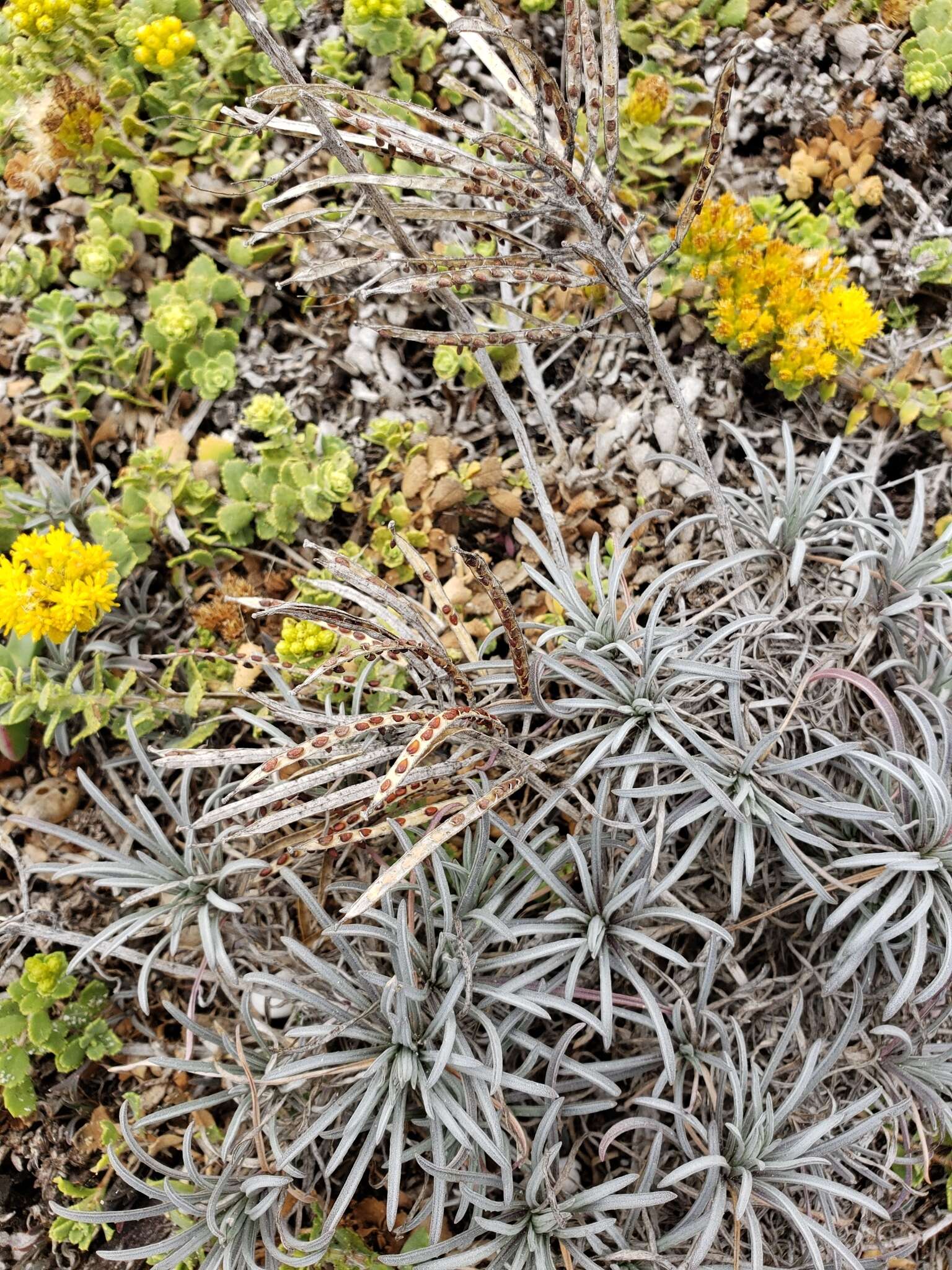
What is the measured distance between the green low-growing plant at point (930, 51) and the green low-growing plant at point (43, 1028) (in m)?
3.05

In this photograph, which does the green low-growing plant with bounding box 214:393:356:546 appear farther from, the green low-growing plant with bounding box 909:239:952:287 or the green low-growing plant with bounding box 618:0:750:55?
the green low-growing plant with bounding box 909:239:952:287

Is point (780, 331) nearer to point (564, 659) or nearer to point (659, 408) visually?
point (659, 408)

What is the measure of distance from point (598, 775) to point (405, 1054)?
69cm

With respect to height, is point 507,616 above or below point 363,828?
above

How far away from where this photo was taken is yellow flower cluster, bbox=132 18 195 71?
2.35 m

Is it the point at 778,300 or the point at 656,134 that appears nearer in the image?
the point at 778,300

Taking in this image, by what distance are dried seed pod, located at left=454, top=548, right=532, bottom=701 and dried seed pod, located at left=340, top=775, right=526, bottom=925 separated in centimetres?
22

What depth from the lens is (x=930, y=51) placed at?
244 centimetres

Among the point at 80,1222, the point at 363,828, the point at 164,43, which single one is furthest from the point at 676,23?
the point at 80,1222

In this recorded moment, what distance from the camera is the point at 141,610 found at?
234 centimetres

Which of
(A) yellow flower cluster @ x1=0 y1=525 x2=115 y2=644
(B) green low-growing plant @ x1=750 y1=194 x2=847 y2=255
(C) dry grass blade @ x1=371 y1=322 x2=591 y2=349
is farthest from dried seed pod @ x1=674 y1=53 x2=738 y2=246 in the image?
(A) yellow flower cluster @ x1=0 y1=525 x2=115 y2=644

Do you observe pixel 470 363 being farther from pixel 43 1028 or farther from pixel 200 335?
pixel 43 1028

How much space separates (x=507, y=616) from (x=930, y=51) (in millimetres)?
2079

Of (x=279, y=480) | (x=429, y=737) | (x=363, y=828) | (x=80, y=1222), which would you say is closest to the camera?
(x=429, y=737)
